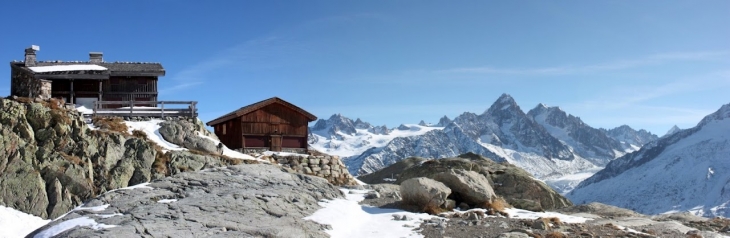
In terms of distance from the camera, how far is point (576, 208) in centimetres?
3406

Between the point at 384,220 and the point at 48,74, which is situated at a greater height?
the point at 48,74

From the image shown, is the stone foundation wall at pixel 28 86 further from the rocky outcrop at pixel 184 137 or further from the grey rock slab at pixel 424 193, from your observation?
the grey rock slab at pixel 424 193

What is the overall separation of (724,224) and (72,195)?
3484 centimetres

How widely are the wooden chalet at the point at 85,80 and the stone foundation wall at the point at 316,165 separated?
15.2 m

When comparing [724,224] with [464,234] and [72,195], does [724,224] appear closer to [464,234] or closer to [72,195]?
[464,234]

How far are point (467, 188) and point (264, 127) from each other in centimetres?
2239

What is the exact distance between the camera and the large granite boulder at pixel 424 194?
26.3 metres

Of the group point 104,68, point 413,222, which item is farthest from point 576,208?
point 104,68

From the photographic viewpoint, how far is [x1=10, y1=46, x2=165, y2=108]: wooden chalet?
45250mm

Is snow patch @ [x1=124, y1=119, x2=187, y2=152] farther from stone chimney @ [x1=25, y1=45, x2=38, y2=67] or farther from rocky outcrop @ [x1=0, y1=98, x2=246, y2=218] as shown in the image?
stone chimney @ [x1=25, y1=45, x2=38, y2=67]

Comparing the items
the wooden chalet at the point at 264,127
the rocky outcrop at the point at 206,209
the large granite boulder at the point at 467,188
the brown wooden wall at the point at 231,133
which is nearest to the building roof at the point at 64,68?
the brown wooden wall at the point at 231,133

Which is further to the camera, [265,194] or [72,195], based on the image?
[72,195]

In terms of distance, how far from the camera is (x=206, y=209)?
822 inches

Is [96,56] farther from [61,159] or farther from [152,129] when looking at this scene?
[61,159]
